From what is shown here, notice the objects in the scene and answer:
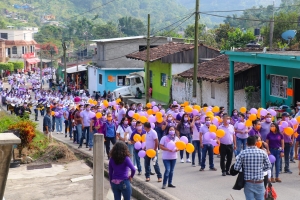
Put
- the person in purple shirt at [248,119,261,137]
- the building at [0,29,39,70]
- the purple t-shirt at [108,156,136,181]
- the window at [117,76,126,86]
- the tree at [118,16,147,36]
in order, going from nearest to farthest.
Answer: the purple t-shirt at [108,156,136,181], the person in purple shirt at [248,119,261,137], the window at [117,76,126,86], the building at [0,29,39,70], the tree at [118,16,147,36]

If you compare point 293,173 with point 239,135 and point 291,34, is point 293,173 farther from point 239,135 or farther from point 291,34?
point 291,34

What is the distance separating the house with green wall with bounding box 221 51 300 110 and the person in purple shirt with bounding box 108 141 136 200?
43.3 ft

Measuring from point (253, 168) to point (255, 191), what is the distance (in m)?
0.38

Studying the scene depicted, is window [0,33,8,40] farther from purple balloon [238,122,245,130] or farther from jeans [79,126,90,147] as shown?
purple balloon [238,122,245,130]

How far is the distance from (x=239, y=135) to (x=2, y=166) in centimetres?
1048

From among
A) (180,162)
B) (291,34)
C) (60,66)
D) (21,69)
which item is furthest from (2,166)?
(21,69)

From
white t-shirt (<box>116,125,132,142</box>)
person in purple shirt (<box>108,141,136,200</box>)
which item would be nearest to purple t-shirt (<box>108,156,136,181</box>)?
person in purple shirt (<box>108,141,136,200</box>)

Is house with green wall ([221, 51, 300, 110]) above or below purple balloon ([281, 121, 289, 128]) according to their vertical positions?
above

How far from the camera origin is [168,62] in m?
36.1

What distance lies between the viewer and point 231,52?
25.4m

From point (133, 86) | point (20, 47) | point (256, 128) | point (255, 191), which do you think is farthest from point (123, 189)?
point (20, 47)

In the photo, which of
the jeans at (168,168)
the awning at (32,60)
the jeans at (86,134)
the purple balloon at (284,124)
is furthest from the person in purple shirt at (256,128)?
the awning at (32,60)

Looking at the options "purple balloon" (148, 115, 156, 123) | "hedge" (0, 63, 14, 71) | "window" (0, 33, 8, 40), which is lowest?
"purple balloon" (148, 115, 156, 123)

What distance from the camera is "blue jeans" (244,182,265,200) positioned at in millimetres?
9164
